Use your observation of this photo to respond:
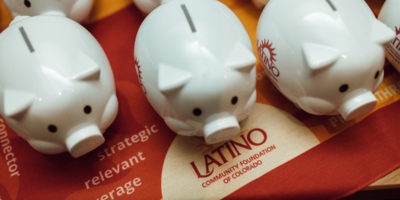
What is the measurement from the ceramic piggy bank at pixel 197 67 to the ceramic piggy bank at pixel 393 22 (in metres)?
0.28

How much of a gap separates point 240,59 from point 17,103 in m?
0.36

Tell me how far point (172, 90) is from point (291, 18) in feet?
0.79

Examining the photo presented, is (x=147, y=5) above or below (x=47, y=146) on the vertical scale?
above

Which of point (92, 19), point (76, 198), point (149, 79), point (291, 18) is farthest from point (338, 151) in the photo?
point (92, 19)

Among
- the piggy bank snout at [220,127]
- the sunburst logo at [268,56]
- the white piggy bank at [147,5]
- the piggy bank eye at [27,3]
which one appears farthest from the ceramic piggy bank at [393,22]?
the piggy bank eye at [27,3]

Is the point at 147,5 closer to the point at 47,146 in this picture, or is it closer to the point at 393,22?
the point at 47,146

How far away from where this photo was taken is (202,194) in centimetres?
68

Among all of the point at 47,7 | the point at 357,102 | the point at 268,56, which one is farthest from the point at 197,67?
the point at 47,7

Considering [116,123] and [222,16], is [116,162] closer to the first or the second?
[116,123]

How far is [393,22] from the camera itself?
69 centimetres

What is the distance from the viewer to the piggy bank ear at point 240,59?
0.59 meters

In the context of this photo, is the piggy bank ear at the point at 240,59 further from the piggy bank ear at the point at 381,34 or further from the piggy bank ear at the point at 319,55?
the piggy bank ear at the point at 381,34

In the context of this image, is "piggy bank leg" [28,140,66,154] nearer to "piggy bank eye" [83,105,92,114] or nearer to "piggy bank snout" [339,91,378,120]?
"piggy bank eye" [83,105,92,114]

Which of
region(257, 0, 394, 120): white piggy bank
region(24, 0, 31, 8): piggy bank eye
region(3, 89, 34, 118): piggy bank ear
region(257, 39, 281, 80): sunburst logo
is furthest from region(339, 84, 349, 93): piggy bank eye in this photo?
region(24, 0, 31, 8): piggy bank eye
